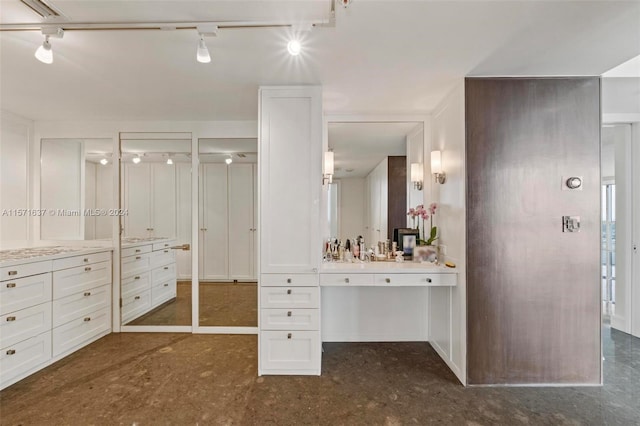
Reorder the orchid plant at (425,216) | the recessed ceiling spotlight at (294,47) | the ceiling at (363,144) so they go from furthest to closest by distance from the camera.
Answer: the ceiling at (363,144)
the orchid plant at (425,216)
the recessed ceiling spotlight at (294,47)

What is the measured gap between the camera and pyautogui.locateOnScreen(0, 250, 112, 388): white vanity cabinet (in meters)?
2.34

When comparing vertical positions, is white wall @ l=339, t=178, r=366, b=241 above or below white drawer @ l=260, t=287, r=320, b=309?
above

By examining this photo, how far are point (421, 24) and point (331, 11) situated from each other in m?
0.53

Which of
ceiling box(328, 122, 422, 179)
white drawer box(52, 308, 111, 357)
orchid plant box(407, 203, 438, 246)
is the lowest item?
white drawer box(52, 308, 111, 357)

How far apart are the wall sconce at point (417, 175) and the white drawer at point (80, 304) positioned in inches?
142

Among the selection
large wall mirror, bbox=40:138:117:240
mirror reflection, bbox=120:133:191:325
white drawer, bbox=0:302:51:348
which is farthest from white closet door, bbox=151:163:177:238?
white drawer, bbox=0:302:51:348

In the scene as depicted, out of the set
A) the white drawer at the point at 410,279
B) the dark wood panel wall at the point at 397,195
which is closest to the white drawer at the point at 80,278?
the white drawer at the point at 410,279

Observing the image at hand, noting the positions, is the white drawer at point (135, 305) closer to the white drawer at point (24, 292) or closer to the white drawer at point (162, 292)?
the white drawer at point (162, 292)

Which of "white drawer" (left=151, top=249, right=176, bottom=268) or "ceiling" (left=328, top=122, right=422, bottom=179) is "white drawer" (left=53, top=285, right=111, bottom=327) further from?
"ceiling" (left=328, top=122, right=422, bottom=179)

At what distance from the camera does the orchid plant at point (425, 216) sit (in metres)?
2.92

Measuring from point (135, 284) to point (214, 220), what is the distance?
3.92 ft

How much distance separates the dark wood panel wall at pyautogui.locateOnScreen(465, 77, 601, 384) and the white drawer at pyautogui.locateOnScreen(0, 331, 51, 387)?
3593 mm

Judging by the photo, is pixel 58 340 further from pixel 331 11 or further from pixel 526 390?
pixel 526 390

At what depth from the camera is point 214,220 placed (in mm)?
3660
